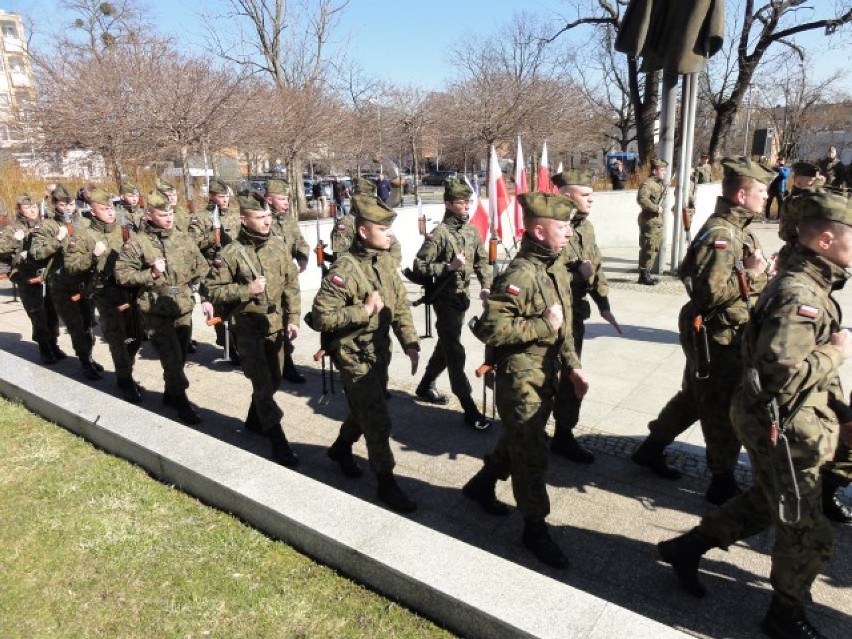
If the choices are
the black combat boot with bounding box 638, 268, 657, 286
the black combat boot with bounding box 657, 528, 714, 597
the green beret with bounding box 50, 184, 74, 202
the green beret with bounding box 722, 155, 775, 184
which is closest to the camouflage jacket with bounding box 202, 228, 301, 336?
the black combat boot with bounding box 657, 528, 714, 597

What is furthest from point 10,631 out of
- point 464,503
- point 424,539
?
point 464,503

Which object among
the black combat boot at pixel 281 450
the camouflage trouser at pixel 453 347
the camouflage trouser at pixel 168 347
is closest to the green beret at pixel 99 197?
the camouflage trouser at pixel 168 347

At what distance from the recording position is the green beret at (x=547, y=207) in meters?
3.34

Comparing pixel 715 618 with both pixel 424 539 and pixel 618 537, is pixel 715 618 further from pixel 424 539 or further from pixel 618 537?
pixel 424 539

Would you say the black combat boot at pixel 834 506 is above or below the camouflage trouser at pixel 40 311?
below

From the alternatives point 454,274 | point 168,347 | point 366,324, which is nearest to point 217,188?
point 168,347

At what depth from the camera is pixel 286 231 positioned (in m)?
8.20

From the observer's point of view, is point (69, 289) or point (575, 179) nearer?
point (575, 179)

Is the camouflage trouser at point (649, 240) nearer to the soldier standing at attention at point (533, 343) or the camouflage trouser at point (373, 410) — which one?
the soldier standing at attention at point (533, 343)

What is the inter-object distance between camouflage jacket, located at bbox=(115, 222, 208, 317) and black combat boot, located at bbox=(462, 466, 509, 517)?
342cm

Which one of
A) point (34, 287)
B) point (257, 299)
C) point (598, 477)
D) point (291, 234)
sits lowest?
point (598, 477)

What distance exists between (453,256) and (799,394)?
3384 mm

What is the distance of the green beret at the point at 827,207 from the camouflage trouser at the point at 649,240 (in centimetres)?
857

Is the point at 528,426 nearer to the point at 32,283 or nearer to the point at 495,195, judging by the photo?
the point at 495,195
